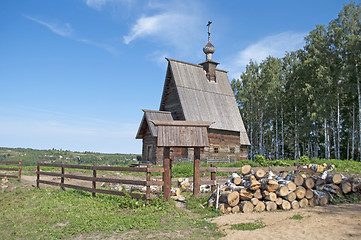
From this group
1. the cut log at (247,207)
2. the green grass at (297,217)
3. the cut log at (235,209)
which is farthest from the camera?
the cut log at (235,209)

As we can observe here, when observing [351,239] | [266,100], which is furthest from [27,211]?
[266,100]

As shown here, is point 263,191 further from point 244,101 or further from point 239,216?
point 244,101

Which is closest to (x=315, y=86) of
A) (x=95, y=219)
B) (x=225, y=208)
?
(x=225, y=208)

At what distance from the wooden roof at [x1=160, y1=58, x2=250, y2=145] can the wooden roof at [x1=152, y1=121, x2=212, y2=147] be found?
58.4ft

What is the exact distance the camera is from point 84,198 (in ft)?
42.6

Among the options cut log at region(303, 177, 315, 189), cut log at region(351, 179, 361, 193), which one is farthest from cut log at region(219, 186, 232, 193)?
cut log at region(351, 179, 361, 193)

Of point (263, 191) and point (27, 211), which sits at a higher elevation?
point (263, 191)

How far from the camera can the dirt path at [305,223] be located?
318 inches

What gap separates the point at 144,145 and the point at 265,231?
24.1 meters

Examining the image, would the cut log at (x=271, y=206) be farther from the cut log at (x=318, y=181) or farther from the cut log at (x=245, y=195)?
the cut log at (x=318, y=181)

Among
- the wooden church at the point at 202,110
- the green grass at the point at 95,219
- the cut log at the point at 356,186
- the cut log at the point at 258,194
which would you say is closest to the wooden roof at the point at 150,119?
the wooden church at the point at 202,110

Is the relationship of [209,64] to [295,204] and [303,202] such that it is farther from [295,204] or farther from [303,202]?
[295,204]

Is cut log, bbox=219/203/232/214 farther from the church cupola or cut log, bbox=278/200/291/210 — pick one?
the church cupola

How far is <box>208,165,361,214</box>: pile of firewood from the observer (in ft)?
36.4
